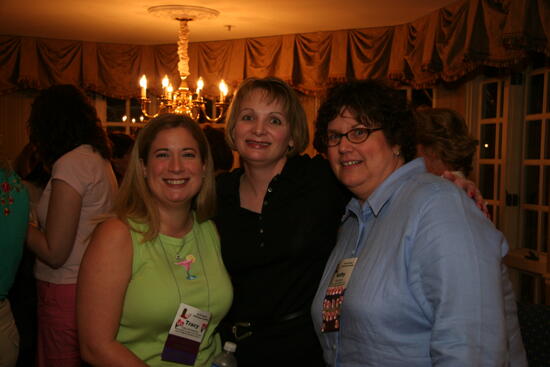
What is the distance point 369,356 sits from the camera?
1.42 metres

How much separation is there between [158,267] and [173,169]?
328 millimetres

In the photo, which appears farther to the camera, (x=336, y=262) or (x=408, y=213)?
(x=336, y=262)

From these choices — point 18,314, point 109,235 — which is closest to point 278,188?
point 109,235

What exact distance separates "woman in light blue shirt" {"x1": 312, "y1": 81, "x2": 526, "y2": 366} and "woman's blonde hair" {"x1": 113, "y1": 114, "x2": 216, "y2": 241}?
46 cm

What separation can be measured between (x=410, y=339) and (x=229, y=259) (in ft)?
2.44

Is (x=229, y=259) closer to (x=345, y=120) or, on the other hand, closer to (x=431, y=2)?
(x=345, y=120)

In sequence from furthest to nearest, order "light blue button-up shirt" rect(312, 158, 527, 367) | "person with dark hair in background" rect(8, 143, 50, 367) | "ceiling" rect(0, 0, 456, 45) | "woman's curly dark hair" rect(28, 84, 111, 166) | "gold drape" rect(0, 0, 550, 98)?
"ceiling" rect(0, 0, 456, 45)
"gold drape" rect(0, 0, 550, 98)
"person with dark hair in background" rect(8, 143, 50, 367)
"woman's curly dark hair" rect(28, 84, 111, 166)
"light blue button-up shirt" rect(312, 158, 527, 367)

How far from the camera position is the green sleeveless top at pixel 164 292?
63.9 inches

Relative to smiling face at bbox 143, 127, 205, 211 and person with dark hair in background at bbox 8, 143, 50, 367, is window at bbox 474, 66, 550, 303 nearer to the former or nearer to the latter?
smiling face at bbox 143, 127, 205, 211

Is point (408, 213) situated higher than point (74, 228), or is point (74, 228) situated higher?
point (408, 213)

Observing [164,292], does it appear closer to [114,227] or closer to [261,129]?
[114,227]

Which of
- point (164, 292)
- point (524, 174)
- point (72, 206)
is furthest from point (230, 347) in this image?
point (524, 174)

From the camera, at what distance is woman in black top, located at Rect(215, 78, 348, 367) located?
1838 mm

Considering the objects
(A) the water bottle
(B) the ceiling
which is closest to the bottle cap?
(A) the water bottle
